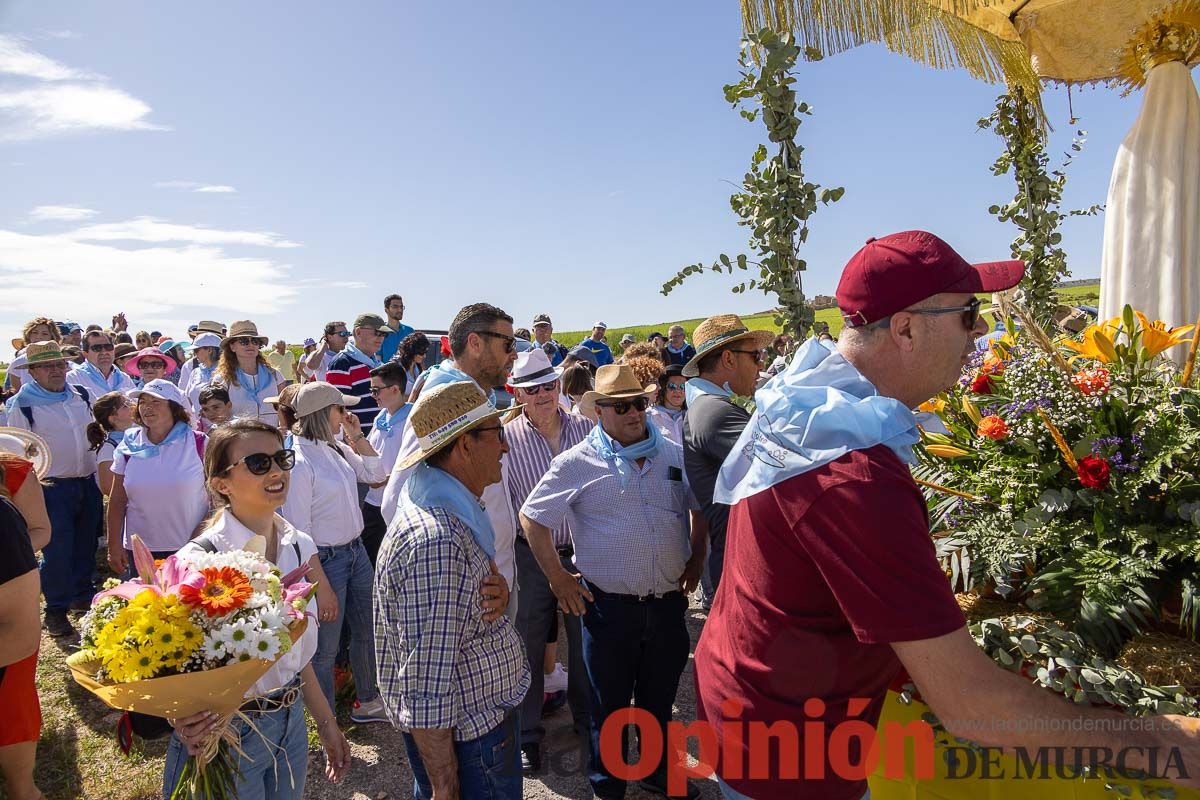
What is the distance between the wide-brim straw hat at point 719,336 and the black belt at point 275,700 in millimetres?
2479

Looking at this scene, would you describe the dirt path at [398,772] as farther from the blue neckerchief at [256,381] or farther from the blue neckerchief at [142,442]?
the blue neckerchief at [256,381]

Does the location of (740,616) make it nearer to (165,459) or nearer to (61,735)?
(165,459)

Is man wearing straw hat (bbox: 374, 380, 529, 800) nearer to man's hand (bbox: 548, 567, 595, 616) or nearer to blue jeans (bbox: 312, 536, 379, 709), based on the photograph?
man's hand (bbox: 548, 567, 595, 616)

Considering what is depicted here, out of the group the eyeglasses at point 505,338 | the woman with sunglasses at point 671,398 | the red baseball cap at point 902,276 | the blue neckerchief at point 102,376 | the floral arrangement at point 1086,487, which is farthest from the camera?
the blue neckerchief at point 102,376

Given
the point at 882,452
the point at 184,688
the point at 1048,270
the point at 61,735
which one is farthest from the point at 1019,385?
the point at 61,735

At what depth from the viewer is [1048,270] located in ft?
16.8

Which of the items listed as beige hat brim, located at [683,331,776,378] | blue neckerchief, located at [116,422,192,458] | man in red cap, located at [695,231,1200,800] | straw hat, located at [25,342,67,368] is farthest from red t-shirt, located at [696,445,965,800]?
straw hat, located at [25,342,67,368]

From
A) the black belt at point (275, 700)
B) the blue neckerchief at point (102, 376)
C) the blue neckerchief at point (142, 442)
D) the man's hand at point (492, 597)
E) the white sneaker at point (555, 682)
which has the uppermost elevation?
the blue neckerchief at point (102, 376)

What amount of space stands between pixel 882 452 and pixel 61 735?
5.54 meters

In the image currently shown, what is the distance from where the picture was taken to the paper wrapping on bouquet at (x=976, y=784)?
1.75 metres

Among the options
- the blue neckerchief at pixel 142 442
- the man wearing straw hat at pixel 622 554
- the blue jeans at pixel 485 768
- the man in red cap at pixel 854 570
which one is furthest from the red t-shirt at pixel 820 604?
the blue neckerchief at pixel 142 442

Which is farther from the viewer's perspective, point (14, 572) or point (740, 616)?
point (14, 572)

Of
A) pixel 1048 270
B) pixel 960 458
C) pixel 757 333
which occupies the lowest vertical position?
pixel 960 458

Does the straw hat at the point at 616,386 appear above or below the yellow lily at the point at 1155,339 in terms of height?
below
